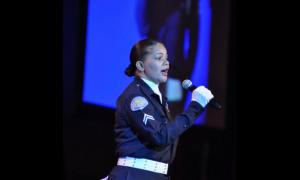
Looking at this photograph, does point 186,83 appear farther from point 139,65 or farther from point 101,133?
point 101,133

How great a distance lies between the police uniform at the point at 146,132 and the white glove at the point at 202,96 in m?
0.02

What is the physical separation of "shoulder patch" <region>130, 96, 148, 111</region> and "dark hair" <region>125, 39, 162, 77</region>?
18cm

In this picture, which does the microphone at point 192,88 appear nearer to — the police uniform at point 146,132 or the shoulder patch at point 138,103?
the police uniform at point 146,132

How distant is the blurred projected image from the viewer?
241cm

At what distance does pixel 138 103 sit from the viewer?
2246 millimetres

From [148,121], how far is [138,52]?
0.34m

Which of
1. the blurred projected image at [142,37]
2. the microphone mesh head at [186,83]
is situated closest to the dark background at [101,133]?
the blurred projected image at [142,37]

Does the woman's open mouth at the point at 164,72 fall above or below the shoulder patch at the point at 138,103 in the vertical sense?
above

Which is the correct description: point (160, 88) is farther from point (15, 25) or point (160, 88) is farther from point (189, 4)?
point (15, 25)

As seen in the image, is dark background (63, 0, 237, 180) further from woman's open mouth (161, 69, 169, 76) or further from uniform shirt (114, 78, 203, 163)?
woman's open mouth (161, 69, 169, 76)

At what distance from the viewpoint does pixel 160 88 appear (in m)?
2.40

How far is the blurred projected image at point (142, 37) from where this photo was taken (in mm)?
2410

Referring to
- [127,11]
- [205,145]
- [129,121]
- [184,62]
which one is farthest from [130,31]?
[205,145]

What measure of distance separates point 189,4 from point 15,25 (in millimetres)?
1094
